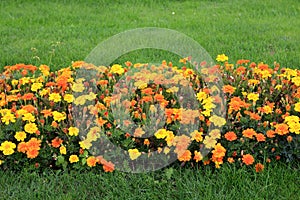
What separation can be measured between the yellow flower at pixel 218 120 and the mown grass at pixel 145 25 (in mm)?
2294

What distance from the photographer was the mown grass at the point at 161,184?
3.19 metres

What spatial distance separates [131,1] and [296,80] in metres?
5.31

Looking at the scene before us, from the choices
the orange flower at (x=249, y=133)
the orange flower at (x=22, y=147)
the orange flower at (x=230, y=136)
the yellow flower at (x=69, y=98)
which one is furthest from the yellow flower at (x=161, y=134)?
the orange flower at (x=22, y=147)

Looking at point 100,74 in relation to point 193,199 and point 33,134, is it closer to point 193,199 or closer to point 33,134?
point 33,134

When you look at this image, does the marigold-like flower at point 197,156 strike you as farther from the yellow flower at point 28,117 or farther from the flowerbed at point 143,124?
the yellow flower at point 28,117

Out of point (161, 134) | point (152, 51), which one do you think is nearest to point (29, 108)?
point (161, 134)

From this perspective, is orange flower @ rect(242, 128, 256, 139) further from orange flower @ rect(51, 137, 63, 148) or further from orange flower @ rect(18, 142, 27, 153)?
orange flower @ rect(18, 142, 27, 153)

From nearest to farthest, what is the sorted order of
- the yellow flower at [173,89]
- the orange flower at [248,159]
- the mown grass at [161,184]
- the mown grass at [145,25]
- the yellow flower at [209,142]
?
the mown grass at [161,184]
the orange flower at [248,159]
the yellow flower at [209,142]
the yellow flower at [173,89]
the mown grass at [145,25]

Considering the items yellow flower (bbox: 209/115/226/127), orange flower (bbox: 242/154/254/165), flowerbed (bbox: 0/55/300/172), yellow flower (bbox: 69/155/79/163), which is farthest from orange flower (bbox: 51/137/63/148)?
orange flower (bbox: 242/154/254/165)

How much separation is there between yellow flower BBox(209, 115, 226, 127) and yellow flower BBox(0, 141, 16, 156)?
4.63 ft

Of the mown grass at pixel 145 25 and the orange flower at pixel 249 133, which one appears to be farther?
the mown grass at pixel 145 25

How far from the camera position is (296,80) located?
405 cm

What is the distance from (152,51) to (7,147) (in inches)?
118

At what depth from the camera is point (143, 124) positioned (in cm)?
358
